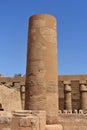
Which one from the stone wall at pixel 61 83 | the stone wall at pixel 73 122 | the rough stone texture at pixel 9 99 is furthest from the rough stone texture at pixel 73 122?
the stone wall at pixel 61 83

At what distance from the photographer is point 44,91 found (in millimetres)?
9156

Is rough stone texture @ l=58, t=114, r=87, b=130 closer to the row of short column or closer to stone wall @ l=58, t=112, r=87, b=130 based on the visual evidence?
stone wall @ l=58, t=112, r=87, b=130

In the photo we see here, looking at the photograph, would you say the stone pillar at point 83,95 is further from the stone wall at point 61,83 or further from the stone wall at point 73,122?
the stone wall at point 73,122

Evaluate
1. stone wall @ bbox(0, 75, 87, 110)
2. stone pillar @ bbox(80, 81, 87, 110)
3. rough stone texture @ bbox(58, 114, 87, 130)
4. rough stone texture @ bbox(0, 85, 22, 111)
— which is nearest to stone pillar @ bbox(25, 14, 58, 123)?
rough stone texture @ bbox(58, 114, 87, 130)

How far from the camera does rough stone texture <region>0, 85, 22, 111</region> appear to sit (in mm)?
18500

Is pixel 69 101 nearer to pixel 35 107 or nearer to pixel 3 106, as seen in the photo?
pixel 3 106

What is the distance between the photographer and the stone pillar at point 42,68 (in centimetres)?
910

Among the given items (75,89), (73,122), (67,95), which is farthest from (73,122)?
(75,89)

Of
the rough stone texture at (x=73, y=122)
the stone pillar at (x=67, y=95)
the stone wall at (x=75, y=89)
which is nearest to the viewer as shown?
the rough stone texture at (x=73, y=122)

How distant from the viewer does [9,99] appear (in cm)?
1984

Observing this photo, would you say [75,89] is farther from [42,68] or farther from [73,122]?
[42,68]

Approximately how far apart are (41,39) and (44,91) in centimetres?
199

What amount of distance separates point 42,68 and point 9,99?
11.3 metres

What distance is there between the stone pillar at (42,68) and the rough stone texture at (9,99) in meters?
9.33
